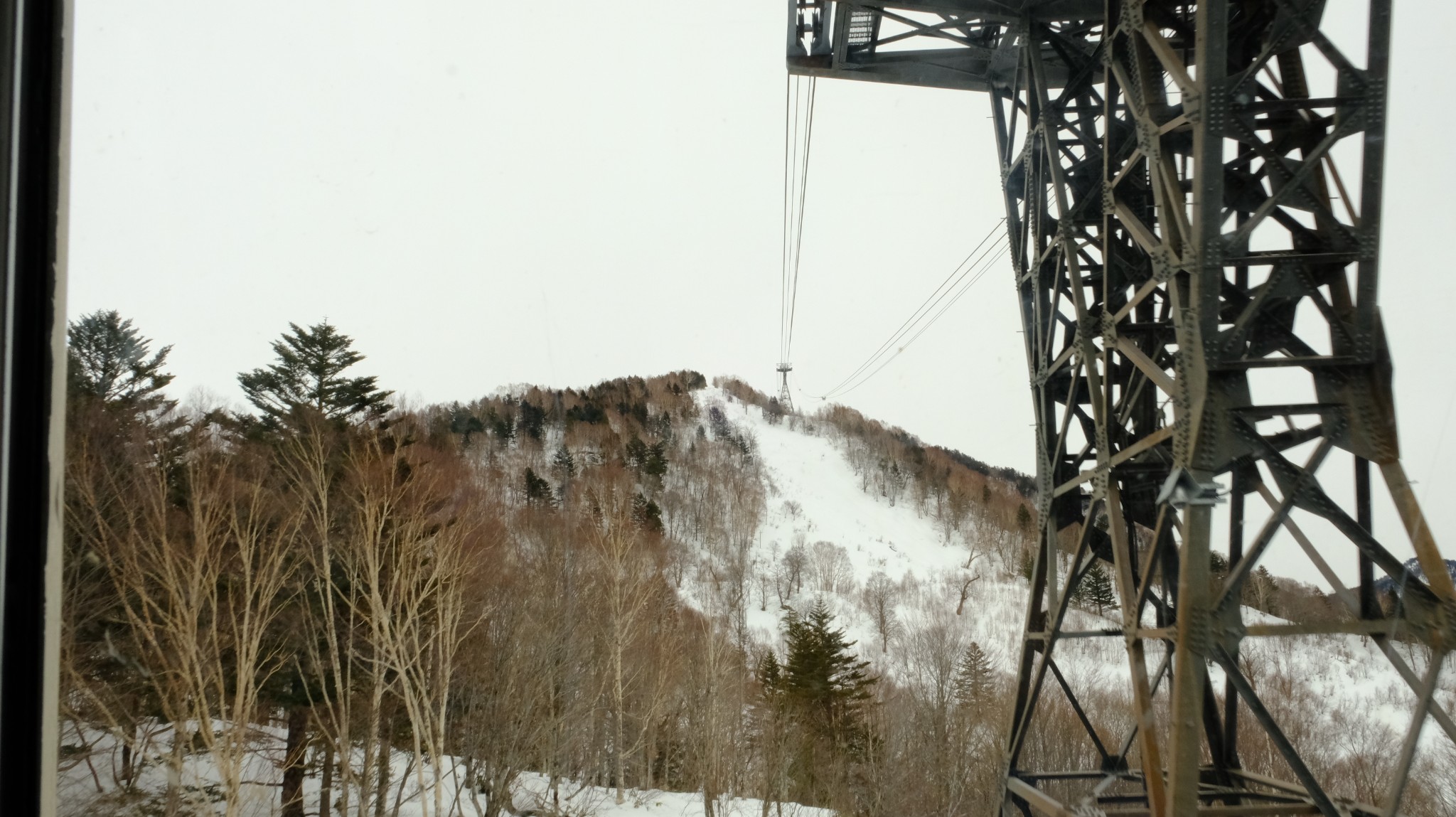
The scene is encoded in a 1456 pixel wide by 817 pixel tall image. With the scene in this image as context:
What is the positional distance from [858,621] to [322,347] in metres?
14.6

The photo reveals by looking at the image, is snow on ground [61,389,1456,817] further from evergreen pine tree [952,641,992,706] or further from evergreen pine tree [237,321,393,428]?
evergreen pine tree [237,321,393,428]

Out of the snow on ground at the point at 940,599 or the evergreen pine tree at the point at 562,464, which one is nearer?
the snow on ground at the point at 940,599

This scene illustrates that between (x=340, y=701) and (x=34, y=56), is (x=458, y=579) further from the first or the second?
(x=34, y=56)

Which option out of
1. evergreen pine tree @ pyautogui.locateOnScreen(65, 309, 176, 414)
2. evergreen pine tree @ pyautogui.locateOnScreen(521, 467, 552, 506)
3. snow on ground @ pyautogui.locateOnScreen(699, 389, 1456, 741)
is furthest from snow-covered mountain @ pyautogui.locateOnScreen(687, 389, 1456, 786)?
evergreen pine tree @ pyautogui.locateOnScreen(521, 467, 552, 506)

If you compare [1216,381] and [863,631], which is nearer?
[1216,381]

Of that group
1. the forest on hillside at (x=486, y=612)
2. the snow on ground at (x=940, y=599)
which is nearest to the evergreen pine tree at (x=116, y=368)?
the forest on hillside at (x=486, y=612)

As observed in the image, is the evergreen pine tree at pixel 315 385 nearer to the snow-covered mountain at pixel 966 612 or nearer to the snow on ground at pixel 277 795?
the snow on ground at pixel 277 795

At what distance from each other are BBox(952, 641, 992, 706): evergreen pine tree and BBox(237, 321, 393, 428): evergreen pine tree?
42.8 ft

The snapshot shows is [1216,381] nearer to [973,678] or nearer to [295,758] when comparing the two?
[295,758]

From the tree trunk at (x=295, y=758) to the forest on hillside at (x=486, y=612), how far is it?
50 mm

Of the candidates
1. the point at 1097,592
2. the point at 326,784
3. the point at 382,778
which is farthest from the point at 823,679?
the point at 1097,592

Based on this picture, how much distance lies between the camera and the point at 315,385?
10.7m

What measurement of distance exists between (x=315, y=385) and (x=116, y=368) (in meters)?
6.88

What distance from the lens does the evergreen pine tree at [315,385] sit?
9.34 meters
